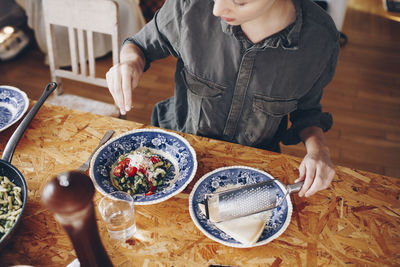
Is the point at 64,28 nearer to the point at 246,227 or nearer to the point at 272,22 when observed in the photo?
the point at 272,22

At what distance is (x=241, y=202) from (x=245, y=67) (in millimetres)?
493

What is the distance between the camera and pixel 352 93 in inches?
121

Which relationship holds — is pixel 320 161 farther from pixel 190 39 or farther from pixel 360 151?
pixel 360 151

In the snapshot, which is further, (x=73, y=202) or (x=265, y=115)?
(x=265, y=115)

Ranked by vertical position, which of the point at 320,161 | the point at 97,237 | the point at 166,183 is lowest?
the point at 166,183

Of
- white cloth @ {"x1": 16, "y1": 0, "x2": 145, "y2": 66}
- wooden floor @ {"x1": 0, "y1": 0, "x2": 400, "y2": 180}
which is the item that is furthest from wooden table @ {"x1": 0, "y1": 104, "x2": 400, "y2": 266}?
white cloth @ {"x1": 16, "y1": 0, "x2": 145, "y2": 66}

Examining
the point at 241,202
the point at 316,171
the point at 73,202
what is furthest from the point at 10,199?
the point at 316,171

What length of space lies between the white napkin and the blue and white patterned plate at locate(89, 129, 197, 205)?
0.12m

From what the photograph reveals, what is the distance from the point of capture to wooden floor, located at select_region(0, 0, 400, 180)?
2578 mm

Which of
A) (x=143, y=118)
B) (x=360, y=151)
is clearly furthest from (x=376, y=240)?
(x=143, y=118)

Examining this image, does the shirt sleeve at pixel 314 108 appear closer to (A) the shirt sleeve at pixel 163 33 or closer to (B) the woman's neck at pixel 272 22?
(B) the woman's neck at pixel 272 22

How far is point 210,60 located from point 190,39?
105mm

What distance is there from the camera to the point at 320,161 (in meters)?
1.04

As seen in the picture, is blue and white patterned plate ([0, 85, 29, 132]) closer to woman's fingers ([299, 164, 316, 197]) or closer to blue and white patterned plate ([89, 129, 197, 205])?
blue and white patterned plate ([89, 129, 197, 205])
